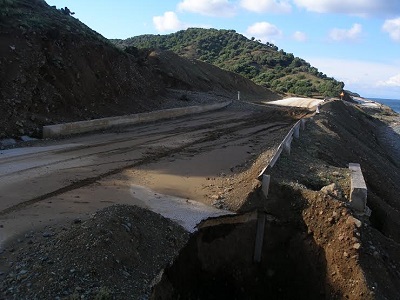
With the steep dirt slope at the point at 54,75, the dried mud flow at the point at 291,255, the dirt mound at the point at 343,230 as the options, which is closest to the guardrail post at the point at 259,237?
the dried mud flow at the point at 291,255

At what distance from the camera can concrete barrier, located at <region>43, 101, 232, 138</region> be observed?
16.9 metres

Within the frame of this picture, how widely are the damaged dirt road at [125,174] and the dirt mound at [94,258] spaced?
33.8 inches

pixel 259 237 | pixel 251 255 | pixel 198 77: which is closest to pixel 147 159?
pixel 259 237

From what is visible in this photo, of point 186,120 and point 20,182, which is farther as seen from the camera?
point 186,120

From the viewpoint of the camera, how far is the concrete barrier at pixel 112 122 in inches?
665

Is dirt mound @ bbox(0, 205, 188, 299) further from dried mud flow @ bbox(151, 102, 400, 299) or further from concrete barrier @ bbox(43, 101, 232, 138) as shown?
concrete barrier @ bbox(43, 101, 232, 138)

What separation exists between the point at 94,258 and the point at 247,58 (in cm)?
9167

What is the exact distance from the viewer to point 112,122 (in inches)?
787

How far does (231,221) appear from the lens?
9539 mm

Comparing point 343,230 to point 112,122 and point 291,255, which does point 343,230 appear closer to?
point 291,255

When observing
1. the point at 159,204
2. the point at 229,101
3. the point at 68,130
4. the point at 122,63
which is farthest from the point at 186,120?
the point at 159,204

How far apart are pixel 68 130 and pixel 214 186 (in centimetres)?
834

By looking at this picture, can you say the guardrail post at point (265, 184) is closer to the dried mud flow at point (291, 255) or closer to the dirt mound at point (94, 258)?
the dried mud flow at point (291, 255)

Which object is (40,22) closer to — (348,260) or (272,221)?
(272,221)
